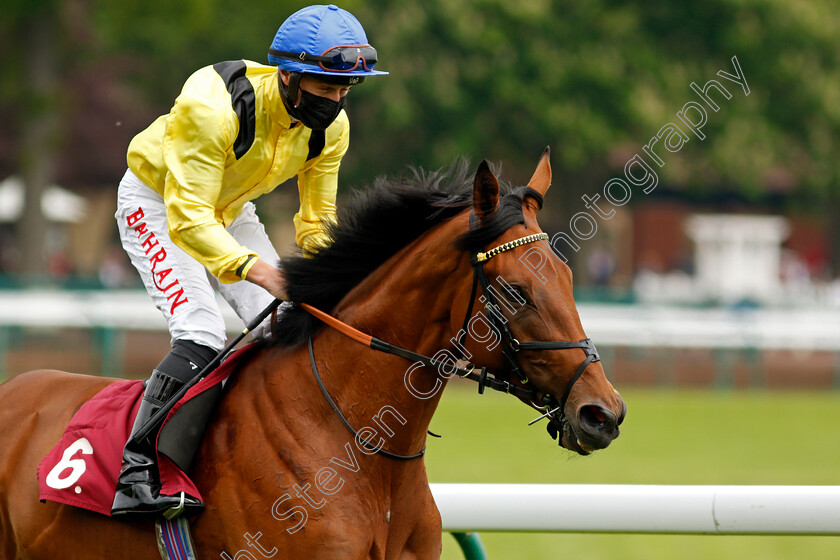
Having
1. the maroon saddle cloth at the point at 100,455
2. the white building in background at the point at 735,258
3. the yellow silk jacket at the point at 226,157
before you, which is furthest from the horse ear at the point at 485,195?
the white building in background at the point at 735,258

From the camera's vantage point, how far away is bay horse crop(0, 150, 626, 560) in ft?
10.0

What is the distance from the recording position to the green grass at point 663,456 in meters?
7.01

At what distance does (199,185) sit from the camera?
3441mm

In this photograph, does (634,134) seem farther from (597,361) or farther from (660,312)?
(597,361)

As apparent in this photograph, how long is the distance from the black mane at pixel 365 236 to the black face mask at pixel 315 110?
28 cm

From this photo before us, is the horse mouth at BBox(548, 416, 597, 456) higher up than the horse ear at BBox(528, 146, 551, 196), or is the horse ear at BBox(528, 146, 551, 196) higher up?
the horse ear at BBox(528, 146, 551, 196)

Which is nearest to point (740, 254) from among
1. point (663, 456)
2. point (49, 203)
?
point (49, 203)

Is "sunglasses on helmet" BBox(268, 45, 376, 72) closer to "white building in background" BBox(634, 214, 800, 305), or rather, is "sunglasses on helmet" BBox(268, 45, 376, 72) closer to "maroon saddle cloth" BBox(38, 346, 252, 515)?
"maroon saddle cloth" BBox(38, 346, 252, 515)

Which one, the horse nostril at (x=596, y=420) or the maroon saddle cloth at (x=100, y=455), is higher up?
the horse nostril at (x=596, y=420)

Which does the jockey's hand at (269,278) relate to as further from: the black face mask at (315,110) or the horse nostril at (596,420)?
the horse nostril at (596,420)

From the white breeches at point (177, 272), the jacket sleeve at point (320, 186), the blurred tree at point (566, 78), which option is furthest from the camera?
the blurred tree at point (566, 78)

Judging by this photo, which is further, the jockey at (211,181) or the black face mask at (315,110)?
the black face mask at (315,110)

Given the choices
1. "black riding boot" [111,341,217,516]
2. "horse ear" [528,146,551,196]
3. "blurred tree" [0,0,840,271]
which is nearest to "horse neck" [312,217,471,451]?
"horse ear" [528,146,551,196]

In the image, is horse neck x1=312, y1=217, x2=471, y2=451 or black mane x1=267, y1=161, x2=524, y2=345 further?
black mane x1=267, y1=161, x2=524, y2=345
